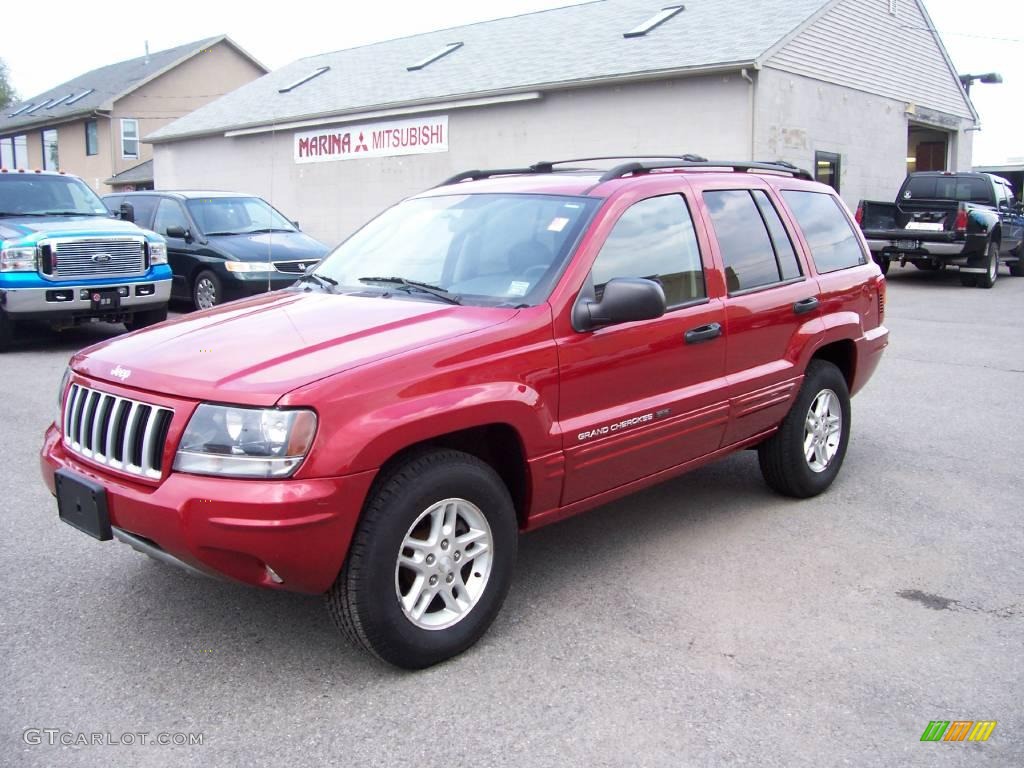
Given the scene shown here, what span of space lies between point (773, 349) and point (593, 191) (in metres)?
1.35

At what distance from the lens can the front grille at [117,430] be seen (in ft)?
10.7

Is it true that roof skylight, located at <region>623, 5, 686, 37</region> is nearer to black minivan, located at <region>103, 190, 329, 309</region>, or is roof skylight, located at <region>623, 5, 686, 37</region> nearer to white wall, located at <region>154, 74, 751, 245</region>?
white wall, located at <region>154, 74, 751, 245</region>

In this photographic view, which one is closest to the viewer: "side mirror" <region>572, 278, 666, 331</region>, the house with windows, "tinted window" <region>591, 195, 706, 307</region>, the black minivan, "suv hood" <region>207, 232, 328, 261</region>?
"side mirror" <region>572, 278, 666, 331</region>

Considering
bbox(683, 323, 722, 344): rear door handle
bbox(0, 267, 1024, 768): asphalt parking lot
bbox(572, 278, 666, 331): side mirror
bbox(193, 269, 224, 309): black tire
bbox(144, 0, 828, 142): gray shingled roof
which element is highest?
bbox(144, 0, 828, 142): gray shingled roof

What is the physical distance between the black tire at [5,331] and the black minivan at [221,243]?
2.20 meters

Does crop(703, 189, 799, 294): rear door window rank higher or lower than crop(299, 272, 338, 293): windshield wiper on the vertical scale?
higher

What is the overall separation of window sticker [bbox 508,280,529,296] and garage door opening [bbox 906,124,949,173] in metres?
24.1

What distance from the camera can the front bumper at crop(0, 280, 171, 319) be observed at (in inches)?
385

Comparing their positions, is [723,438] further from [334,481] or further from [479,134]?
[479,134]

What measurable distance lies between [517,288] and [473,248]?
1.42 ft

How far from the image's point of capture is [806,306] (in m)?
5.12

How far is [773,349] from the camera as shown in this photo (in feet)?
16.2

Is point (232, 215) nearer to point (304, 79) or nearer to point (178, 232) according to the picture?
point (178, 232)

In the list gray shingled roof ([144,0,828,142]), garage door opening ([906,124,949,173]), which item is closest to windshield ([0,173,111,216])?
gray shingled roof ([144,0,828,142])
